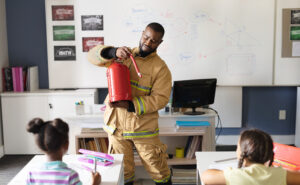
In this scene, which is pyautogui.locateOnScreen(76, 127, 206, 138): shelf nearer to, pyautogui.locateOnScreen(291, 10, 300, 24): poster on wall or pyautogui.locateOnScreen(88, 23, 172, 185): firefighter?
pyautogui.locateOnScreen(88, 23, 172, 185): firefighter

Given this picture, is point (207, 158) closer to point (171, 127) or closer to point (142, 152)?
point (142, 152)

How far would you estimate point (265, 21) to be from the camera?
160 inches

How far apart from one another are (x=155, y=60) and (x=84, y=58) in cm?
207

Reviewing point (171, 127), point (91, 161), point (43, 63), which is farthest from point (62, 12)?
point (91, 161)

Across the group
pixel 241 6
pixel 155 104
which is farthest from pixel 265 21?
pixel 155 104

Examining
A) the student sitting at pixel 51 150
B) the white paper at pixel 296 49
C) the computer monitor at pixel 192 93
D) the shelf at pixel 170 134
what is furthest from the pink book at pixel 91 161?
the white paper at pixel 296 49

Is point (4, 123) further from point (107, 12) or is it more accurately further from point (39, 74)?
point (107, 12)

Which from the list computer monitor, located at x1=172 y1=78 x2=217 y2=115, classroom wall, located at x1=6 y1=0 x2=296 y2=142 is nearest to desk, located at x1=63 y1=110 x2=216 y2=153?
computer monitor, located at x1=172 y1=78 x2=217 y2=115

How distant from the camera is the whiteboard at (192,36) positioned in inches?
159

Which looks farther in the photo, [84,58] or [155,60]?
[84,58]

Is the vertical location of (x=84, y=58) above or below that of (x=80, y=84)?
above

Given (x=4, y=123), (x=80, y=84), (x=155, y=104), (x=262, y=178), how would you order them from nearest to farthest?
1. (x=262, y=178)
2. (x=155, y=104)
3. (x=4, y=123)
4. (x=80, y=84)

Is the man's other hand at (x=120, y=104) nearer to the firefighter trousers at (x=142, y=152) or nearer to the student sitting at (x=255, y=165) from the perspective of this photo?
the firefighter trousers at (x=142, y=152)

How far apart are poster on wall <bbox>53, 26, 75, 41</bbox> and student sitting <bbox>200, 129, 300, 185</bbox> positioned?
3.05 metres
